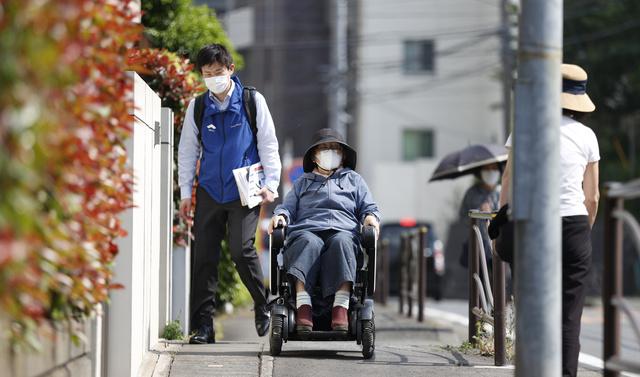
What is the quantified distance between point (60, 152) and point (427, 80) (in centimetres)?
3986

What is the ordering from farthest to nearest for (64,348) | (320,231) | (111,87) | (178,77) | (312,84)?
(312,84), (178,77), (320,231), (64,348), (111,87)

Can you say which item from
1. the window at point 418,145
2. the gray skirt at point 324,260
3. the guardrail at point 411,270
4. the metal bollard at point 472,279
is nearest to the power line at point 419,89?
the window at point 418,145

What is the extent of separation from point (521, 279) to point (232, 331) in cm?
614

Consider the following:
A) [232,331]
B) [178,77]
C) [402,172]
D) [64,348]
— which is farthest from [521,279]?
[402,172]

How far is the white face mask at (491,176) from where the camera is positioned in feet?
38.0

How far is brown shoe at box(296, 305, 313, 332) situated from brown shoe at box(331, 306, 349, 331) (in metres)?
0.13

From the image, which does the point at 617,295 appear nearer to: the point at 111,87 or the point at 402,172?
the point at 111,87

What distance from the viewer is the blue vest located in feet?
24.8

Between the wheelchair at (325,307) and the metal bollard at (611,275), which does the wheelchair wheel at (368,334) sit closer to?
the wheelchair at (325,307)

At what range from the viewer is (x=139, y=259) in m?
5.95

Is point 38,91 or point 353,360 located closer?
point 38,91

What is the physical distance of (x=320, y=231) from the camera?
7348 millimetres

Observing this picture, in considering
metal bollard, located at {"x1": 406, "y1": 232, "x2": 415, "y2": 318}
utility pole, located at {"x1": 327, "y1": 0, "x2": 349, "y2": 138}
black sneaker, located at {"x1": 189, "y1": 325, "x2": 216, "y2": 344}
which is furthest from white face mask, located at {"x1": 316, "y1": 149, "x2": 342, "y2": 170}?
utility pole, located at {"x1": 327, "y1": 0, "x2": 349, "y2": 138}

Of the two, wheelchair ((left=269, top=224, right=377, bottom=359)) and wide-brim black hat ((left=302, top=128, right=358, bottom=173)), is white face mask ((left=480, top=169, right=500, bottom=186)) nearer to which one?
wide-brim black hat ((left=302, top=128, right=358, bottom=173))
